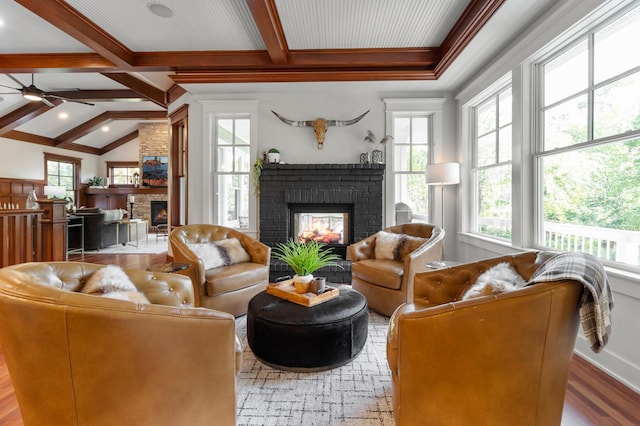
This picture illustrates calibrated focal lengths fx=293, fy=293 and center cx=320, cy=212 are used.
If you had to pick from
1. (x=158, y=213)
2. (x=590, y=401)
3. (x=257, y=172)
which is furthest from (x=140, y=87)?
(x=590, y=401)

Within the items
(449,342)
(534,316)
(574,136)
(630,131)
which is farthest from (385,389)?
(574,136)

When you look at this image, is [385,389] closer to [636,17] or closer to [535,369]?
[535,369]

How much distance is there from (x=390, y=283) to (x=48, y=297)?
2464mm

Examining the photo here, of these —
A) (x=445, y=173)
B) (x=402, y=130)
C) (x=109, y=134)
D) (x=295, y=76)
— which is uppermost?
(x=109, y=134)

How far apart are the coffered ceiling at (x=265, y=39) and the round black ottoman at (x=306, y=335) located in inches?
102

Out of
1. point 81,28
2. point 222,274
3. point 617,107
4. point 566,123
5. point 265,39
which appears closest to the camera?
point 617,107

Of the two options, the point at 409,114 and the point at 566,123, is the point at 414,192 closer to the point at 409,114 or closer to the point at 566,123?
the point at 409,114

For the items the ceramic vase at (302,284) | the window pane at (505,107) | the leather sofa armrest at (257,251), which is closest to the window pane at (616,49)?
the window pane at (505,107)

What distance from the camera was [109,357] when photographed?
1074 mm

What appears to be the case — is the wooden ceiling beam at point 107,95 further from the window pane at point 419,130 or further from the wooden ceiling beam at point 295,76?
the window pane at point 419,130

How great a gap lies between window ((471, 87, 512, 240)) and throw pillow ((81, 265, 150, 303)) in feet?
12.0

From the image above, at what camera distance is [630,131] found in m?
1.97

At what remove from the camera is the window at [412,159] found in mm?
4590

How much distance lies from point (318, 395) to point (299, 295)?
2.08ft
